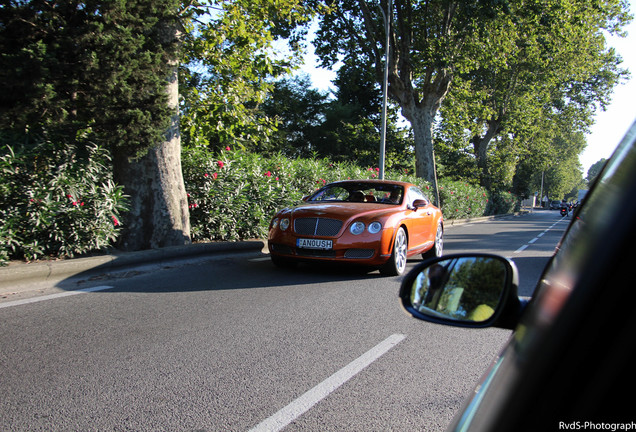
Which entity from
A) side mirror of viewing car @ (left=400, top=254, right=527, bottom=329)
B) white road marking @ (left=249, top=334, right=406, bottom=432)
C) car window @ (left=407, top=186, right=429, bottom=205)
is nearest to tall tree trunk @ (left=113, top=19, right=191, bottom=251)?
car window @ (left=407, top=186, right=429, bottom=205)

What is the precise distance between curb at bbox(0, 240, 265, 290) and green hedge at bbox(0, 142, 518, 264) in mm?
507

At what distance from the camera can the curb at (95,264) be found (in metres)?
5.72

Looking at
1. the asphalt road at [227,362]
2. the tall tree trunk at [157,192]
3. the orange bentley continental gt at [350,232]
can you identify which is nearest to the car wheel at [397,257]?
the orange bentley continental gt at [350,232]

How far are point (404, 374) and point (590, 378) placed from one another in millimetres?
2993

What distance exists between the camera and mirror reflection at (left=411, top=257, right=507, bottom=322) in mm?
1400

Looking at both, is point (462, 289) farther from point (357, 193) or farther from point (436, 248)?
point (436, 248)

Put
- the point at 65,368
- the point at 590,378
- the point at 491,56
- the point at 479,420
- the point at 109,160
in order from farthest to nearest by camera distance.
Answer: the point at 491,56, the point at 109,160, the point at 65,368, the point at 479,420, the point at 590,378

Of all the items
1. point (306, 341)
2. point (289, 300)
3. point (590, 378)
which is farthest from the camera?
point (289, 300)

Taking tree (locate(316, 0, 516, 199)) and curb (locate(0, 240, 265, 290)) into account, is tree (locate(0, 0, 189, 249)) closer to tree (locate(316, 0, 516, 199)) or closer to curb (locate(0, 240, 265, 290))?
curb (locate(0, 240, 265, 290))

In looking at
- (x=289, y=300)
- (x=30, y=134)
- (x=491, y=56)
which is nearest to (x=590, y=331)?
(x=289, y=300)

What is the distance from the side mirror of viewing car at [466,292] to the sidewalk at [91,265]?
551cm

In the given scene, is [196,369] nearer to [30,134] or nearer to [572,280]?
[572,280]

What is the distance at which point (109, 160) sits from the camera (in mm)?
8203

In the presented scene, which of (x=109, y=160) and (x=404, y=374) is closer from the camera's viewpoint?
(x=404, y=374)
